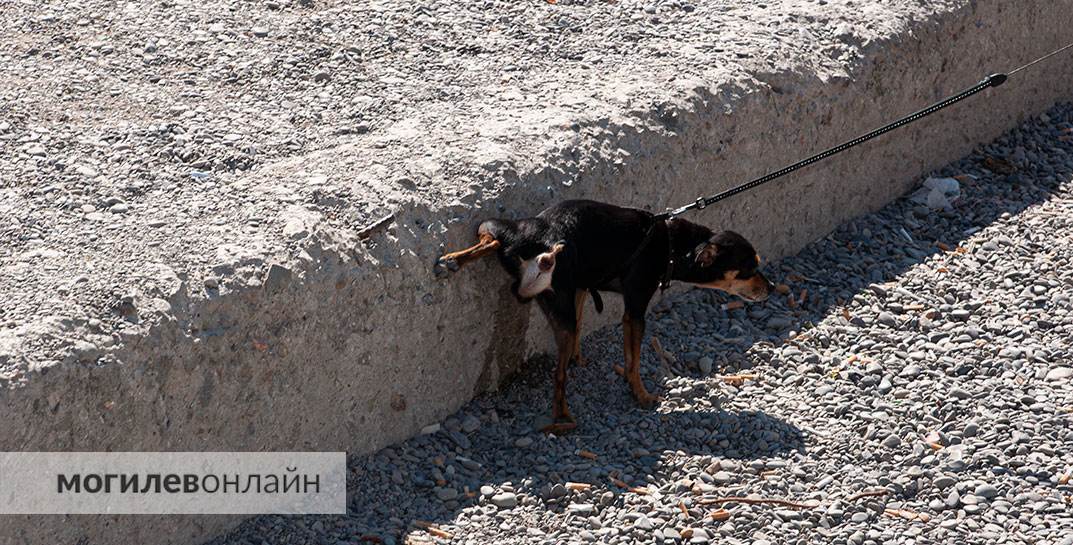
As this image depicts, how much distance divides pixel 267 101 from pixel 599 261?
204 cm

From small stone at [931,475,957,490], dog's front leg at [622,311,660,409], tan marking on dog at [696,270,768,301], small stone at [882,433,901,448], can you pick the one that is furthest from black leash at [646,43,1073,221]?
small stone at [931,475,957,490]

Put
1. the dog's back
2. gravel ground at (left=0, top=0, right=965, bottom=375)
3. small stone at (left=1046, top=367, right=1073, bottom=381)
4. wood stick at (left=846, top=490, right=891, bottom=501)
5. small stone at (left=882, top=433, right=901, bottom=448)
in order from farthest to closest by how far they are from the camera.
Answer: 1. small stone at (left=1046, top=367, right=1073, bottom=381)
2. small stone at (left=882, top=433, right=901, bottom=448)
3. the dog's back
4. wood stick at (left=846, top=490, right=891, bottom=501)
5. gravel ground at (left=0, top=0, right=965, bottom=375)

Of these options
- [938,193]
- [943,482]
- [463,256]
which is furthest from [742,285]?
[938,193]

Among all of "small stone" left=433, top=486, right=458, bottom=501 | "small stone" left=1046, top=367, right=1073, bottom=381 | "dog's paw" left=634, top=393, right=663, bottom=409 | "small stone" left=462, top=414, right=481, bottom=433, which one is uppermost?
"small stone" left=1046, top=367, right=1073, bottom=381

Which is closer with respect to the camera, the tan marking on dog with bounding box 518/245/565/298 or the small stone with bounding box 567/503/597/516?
the small stone with bounding box 567/503/597/516

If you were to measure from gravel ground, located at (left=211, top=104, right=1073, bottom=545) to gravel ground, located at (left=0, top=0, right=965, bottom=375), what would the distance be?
3.41ft

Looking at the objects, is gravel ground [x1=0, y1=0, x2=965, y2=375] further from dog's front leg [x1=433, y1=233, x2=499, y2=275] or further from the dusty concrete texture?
dog's front leg [x1=433, y1=233, x2=499, y2=275]

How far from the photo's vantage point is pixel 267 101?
6836mm

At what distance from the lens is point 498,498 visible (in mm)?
5387

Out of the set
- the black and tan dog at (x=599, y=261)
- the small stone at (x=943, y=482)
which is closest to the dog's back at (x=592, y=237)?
the black and tan dog at (x=599, y=261)

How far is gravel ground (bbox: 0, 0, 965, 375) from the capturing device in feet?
17.2

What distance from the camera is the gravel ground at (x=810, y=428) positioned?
5305mm

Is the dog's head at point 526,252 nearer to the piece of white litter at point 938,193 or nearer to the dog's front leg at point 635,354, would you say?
the dog's front leg at point 635,354

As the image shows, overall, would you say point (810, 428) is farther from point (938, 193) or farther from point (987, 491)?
point (938, 193)
